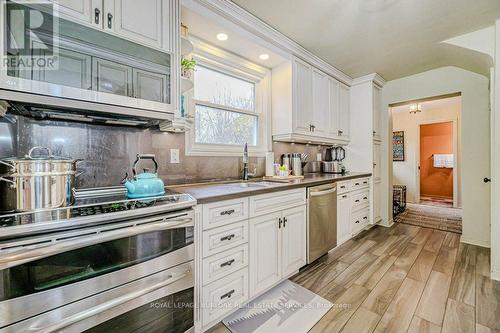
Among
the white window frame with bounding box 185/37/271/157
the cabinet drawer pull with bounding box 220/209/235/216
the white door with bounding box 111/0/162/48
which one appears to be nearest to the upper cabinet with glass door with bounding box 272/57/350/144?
the white window frame with bounding box 185/37/271/157

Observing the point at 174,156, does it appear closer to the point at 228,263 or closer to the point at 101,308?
the point at 228,263

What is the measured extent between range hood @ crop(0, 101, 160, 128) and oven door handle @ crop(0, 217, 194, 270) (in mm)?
763

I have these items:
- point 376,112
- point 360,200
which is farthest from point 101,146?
point 376,112

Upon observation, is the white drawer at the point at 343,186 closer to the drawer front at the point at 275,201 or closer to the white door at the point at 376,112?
the drawer front at the point at 275,201

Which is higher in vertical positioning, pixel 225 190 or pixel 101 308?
pixel 225 190

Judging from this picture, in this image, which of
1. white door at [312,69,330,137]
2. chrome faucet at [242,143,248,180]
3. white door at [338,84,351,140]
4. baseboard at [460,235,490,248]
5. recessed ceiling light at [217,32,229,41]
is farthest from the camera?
white door at [338,84,351,140]

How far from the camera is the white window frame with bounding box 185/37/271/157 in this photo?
2025 millimetres

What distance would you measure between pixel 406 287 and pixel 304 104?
7.26 ft

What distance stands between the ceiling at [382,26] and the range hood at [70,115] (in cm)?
135

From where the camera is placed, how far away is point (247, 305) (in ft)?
5.43

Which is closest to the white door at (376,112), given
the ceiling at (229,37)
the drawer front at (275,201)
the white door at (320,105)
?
the white door at (320,105)

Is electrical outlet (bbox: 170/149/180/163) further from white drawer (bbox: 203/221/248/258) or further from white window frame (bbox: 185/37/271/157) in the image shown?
white drawer (bbox: 203/221/248/258)

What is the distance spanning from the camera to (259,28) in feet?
6.75

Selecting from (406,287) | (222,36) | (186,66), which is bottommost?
(406,287)
